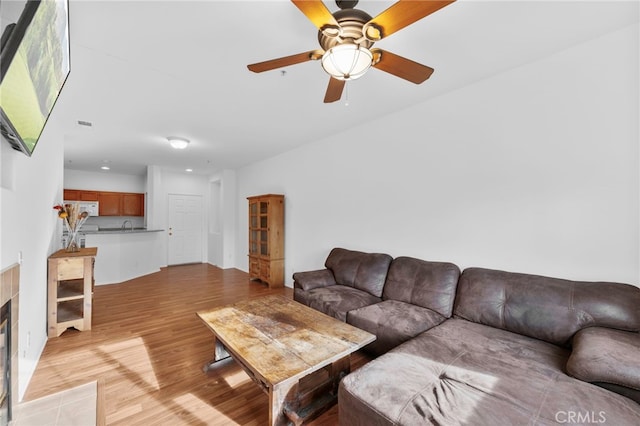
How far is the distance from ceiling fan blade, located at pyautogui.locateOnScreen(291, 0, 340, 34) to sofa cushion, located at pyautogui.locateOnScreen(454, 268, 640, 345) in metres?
2.23

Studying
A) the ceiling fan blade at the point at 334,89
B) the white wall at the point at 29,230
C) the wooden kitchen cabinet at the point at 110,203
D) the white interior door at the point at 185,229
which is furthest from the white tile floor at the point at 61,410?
the wooden kitchen cabinet at the point at 110,203

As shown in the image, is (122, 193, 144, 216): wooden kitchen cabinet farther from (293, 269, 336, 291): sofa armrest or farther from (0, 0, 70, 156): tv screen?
(0, 0, 70, 156): tv screen

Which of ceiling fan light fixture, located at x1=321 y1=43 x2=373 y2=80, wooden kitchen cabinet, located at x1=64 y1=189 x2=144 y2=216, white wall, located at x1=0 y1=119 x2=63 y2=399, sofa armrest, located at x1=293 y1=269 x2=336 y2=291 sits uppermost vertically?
ceiling fan light fixture, located at x1=321 y1=43 x2=373 y2=80

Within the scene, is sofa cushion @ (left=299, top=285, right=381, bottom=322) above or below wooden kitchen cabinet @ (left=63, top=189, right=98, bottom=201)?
below

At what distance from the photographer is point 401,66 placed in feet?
5.36

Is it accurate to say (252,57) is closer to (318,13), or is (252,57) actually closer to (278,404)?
(318,13)

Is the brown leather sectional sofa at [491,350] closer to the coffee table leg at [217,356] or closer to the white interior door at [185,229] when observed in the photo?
the coffee table leg at [217,356]

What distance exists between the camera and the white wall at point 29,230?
1.61 m

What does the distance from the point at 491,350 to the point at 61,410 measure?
2827 mm

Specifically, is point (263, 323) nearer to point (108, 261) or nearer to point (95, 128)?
point (95, 128)

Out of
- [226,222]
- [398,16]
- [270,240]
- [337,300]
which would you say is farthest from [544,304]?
[226,222]

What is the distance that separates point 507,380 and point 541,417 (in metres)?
0.25

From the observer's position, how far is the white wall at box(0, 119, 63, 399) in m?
1.61

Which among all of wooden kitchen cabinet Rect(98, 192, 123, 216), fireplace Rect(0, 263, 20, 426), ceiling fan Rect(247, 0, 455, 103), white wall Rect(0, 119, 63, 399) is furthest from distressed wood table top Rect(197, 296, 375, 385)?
wooden kitchen cabinet Rect(98, 192, 123, 216)
